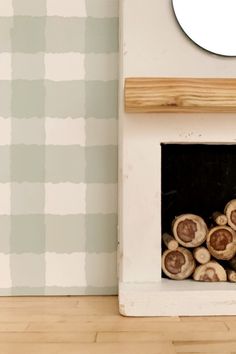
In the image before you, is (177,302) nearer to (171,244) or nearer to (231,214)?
(171,244)

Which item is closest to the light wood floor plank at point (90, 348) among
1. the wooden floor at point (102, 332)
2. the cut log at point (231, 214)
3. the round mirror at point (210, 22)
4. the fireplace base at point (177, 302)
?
the wooden floor at point (102, 332)

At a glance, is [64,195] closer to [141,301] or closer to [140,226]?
[140,226]

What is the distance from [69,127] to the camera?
191 centimetres

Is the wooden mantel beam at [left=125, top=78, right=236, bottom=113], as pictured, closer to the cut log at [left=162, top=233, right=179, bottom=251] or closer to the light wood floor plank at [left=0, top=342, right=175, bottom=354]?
the cut log at [left=162, top=233, right=179, bottom=251]

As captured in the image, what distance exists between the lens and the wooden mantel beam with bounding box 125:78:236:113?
157 cm

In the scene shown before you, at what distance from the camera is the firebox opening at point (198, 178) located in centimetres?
184

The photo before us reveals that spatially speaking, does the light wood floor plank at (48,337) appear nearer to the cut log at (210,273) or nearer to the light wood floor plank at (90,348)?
the light wood floor plank at (90,348)

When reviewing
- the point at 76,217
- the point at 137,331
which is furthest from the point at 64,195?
the point at 137,331

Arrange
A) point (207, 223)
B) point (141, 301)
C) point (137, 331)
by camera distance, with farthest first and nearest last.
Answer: point (207, 223) < point (141, 301) < point (137, 331)

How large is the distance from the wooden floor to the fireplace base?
0.10 feet

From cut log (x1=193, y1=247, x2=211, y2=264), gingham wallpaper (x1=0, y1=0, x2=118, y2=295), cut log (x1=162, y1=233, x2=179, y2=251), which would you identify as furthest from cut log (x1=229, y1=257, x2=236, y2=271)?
gingham wallpaper (x1=0, y1=0, x2=118, y2=295)

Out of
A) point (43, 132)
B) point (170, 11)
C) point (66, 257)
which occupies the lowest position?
point (66, 257)

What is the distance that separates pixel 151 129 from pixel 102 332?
2.47ft

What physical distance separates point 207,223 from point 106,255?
45cm
